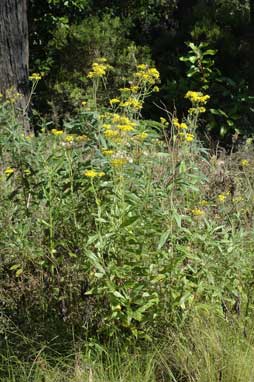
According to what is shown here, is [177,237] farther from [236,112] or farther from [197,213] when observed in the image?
[236,112]

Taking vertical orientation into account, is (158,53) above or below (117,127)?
below

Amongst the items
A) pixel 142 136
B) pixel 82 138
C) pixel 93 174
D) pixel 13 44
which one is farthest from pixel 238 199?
pixel 13 44

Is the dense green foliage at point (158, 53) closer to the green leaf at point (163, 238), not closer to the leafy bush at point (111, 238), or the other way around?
the leafy bush at point (111, 238)

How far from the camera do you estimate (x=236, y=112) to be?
962 cm

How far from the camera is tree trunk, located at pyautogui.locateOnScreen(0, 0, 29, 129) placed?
29.0 feet

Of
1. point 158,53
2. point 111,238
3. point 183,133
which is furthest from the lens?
point 158,53

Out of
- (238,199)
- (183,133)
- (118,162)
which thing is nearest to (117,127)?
(118,162)

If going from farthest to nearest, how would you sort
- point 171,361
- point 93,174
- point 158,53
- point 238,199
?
1. point 158,53
2. point 238,199
3. point 171,361
4. point 93,174

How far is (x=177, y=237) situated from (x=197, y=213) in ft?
0.62

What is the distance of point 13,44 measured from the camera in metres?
8.97

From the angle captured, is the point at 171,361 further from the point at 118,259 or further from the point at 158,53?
the point at 158,53

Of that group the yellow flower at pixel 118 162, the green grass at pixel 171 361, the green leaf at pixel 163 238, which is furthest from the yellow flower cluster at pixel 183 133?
the green grass at pixel 171 361

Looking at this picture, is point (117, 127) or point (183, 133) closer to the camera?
point (117, 127)

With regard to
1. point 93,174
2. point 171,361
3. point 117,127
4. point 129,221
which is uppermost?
point 117,127
